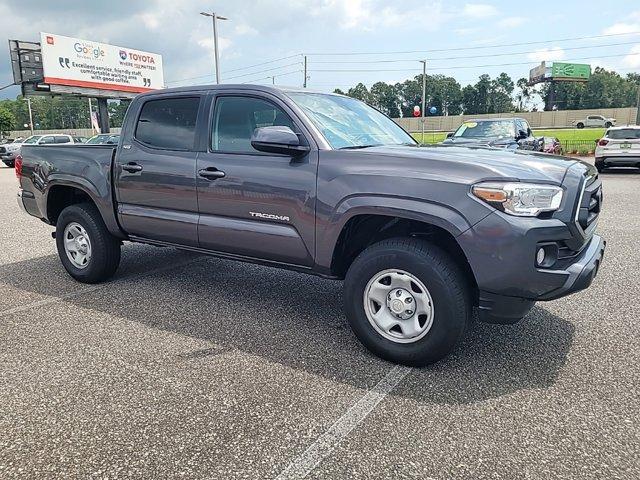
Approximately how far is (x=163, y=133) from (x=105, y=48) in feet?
136

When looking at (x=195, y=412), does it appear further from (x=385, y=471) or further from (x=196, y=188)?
(x=196, y=188)

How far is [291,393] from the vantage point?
3.00m

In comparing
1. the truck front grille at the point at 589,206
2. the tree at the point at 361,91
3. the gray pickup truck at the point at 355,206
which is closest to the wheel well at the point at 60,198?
the gray pickup truck at the point at 355,206

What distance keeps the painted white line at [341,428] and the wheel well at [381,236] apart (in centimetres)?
80

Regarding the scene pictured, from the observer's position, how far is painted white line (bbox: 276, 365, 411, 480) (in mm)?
2324

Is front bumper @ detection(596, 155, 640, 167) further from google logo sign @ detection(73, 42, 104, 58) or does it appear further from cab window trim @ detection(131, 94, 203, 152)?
google logo sign @ detection(73, 42, 104, 58)

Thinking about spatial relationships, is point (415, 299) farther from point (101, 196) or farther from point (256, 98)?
point (101, 196)

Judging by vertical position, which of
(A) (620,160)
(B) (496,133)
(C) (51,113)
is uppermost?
(C) (51,113)

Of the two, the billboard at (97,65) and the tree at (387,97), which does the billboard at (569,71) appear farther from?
the billboard at (97,65)

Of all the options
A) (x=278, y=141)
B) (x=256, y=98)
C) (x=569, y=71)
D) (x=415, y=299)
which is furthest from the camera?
(x=569, y=71)

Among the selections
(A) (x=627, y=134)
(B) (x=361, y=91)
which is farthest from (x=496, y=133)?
(B) (x=361, y=91)

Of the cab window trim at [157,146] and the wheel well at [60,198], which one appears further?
the wheel well at [60,198]

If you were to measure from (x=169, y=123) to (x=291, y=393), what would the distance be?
2741 mm

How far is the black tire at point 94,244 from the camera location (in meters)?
4.99
